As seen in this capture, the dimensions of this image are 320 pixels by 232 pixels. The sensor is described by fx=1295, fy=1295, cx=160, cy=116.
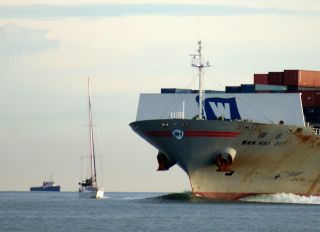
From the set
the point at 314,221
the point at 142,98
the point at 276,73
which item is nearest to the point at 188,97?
the point at 142,98

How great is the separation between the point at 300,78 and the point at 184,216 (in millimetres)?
19925

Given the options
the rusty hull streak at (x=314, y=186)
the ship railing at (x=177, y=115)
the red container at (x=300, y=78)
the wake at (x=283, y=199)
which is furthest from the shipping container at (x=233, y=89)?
the rusty hull streak at (x=314, y=186)

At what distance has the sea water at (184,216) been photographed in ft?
231

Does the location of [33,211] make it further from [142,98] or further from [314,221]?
[314,221]

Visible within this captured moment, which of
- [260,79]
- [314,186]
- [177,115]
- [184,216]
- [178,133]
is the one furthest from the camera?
[260,79]

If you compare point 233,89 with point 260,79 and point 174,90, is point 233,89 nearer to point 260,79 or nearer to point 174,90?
point 174,90

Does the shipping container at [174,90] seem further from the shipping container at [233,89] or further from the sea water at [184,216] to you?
the sea water at [184,216]

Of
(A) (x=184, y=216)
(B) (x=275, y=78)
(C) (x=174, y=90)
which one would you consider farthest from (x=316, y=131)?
(A) (x=184, y=216)

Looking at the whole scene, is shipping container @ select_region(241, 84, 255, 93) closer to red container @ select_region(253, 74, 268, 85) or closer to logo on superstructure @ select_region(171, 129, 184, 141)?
logo on superstructure @ select_region(171, 129, 184, 141)

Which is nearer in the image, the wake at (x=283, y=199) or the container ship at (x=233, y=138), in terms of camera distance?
the container ship at (x=233, y=138)

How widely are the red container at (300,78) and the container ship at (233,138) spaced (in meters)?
4.38

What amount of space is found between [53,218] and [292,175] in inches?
714

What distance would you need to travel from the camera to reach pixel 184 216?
254ft

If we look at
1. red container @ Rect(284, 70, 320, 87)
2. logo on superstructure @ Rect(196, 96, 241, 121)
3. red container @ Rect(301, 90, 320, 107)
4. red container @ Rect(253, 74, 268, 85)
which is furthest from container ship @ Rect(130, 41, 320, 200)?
red container @ Rect(253, 74, 268, 85)
